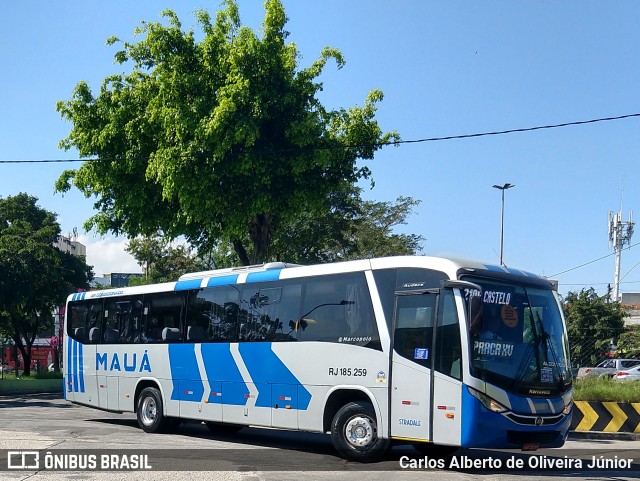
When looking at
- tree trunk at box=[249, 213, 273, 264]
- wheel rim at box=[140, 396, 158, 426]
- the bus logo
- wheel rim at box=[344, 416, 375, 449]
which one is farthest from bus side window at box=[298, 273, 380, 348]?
tree trunk at box=[249, 213, 273, 264]

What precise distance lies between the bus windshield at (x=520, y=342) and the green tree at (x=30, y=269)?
95.1 ft

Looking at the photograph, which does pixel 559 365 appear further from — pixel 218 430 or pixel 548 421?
pixel 218 430

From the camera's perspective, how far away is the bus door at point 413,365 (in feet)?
38.5

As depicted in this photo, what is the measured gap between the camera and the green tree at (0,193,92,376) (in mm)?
36781

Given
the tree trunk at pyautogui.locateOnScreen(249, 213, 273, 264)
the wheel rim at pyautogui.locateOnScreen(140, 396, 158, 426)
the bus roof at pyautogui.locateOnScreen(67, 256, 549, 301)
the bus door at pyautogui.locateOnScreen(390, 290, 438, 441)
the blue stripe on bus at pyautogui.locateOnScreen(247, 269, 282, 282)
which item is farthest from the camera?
the tree trunk at pyautogui.locateOnScreen(249, 213, 273, 264)

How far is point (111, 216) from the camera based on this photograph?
1021 inches

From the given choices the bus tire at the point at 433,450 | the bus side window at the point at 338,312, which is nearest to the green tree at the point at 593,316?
the bus tire at the point at 433,450

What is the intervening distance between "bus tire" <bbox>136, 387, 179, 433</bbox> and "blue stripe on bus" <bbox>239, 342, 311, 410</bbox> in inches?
125

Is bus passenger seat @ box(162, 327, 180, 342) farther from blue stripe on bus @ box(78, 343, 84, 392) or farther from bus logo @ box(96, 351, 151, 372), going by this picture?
blue stripe on bus @ box(78, 343, 84, 392)

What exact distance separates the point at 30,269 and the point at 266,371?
2669cm

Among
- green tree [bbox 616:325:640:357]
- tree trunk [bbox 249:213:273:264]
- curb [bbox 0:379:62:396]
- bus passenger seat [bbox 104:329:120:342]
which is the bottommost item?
curb [bbox 0:379:62:396]

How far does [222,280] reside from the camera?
16.2m

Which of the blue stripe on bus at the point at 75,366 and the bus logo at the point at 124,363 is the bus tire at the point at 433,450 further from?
the blue stripe on bus at the point at 75,366

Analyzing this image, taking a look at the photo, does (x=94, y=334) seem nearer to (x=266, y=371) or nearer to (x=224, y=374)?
(x=224, y=374)
